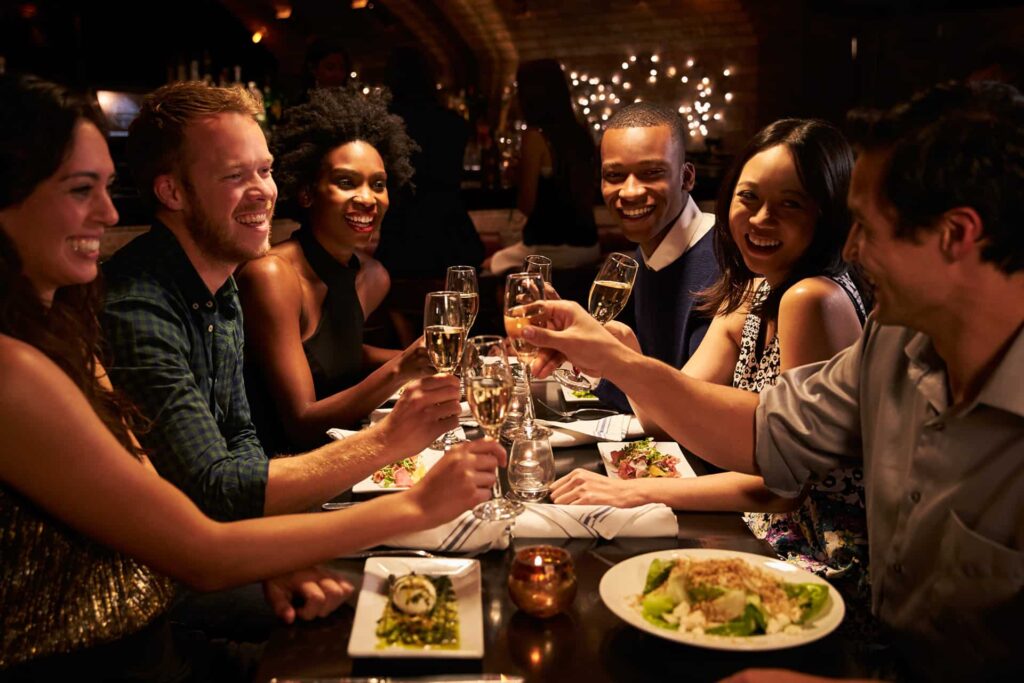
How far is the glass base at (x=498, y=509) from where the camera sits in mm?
1673

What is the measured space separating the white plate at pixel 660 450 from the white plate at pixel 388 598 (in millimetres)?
623

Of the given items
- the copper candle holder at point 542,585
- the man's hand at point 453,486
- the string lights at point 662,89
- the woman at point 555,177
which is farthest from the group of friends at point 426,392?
the string lights at point 662,89

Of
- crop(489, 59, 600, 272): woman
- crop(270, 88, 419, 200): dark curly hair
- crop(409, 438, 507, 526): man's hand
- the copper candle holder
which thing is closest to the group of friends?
crop(409, 438, 507, 526): man's hand

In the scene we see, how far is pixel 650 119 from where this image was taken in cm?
323

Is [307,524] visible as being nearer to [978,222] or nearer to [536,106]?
[978,222]

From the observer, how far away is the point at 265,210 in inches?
91.7

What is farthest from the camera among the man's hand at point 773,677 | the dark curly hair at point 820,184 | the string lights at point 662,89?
the string lights at point 662,89

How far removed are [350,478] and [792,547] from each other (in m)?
0.97

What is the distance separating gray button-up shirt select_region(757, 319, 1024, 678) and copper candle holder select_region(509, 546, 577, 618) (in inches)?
22.7

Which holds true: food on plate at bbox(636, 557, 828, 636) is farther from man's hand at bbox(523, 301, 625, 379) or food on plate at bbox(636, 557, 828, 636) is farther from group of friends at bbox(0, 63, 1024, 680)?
man's hand at bbox(523, 301, 625, 379)

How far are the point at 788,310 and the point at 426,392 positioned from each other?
→ 0.83 metres

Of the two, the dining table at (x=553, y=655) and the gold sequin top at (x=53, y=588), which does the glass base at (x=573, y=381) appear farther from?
the gold sequin top at (x=53, y=588)

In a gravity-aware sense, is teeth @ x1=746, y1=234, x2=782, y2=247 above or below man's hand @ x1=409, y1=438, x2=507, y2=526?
above

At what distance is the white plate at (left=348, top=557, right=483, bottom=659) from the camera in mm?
1239
